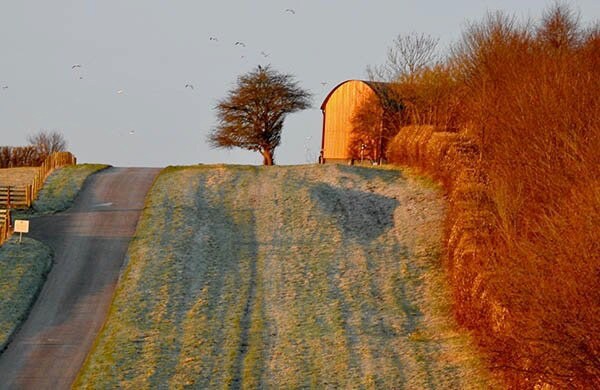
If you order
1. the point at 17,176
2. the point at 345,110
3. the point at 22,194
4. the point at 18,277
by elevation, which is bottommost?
the point at 18,277

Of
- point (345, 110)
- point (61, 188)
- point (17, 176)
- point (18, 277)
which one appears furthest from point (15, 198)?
point (345, 110)

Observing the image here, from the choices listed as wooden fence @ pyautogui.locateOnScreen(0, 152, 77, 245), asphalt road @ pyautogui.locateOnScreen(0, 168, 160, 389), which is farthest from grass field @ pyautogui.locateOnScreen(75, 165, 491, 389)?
wooden fence @ pyautogui.locateOnScreen(0, 152, 77, 245)

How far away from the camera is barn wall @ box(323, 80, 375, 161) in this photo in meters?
74.1

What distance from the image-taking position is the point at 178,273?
4556 cm

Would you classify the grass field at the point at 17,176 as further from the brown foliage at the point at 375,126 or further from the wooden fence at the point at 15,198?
the brown foliage at the point at 375,126

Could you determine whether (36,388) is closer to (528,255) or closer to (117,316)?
(117,316)

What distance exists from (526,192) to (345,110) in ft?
120

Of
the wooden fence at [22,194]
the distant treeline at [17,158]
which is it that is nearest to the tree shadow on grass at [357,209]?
the wooden fence at [22,194]

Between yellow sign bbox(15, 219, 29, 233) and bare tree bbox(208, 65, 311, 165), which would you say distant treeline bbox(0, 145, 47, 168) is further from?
yellow sign bbox(15, 219, 29, 233)

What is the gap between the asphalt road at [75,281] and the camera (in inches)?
1399

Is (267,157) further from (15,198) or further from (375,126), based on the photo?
(15,198)

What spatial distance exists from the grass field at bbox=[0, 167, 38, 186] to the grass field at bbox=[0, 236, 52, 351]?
1995cm

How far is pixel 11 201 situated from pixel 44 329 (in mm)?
18361

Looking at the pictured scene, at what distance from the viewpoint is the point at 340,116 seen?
76000mm
